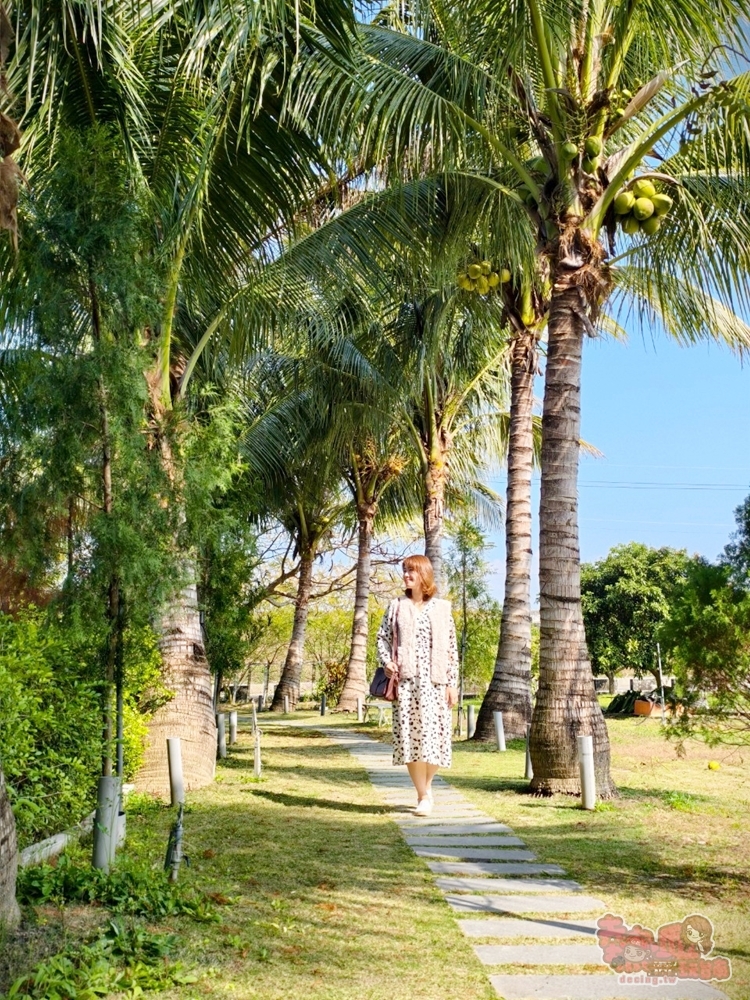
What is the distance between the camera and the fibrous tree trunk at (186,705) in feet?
29.5

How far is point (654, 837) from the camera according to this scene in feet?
22.5

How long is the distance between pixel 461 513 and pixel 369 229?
52.3 ft

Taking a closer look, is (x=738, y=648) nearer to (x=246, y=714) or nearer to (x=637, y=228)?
(x=637, y=228)

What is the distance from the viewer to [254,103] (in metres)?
9.18

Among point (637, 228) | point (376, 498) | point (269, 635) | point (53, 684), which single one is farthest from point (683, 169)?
point (269, 635)

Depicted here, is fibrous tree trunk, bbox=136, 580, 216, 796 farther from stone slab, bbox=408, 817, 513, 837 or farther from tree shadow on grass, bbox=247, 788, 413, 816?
stone slab, bbox=408, 817, 513, 837

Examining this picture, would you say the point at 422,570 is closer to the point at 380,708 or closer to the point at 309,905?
the point at 309,905

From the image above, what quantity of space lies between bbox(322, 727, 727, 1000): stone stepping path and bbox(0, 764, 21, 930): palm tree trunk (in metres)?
1.90

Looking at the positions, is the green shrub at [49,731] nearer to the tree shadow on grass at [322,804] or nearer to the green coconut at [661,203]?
the tree shadow on grass at [322,804]

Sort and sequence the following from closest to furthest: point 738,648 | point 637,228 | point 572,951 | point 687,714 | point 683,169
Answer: point 572,951 → point 738,648 → point 687,714 → point 637,228 → point 683,169

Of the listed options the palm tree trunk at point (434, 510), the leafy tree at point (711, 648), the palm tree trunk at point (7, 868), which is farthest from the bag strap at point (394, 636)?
the palm tree trunk at point (434, 510)

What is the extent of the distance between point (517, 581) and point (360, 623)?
9753 mm

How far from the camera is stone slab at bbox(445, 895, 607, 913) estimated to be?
16.4 feet

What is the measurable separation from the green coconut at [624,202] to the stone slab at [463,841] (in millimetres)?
5318
